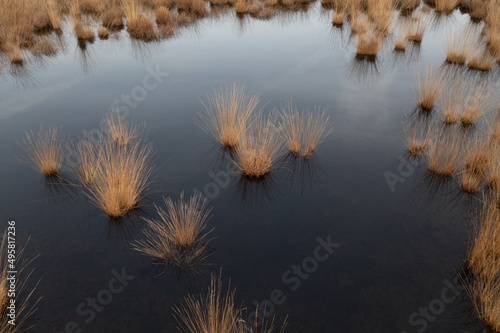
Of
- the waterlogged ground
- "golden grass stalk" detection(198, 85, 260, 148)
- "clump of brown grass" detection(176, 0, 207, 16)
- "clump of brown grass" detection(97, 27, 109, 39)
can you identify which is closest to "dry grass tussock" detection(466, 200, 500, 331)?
the waterlogged ground

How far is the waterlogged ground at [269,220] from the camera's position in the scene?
10.3 ft

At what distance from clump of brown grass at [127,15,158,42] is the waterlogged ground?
10.1 ft

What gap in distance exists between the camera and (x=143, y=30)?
34.0ft

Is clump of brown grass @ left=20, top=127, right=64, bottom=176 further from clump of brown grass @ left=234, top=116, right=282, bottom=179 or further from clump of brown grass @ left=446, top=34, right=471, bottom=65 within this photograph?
clump of brown grass @ left=446, top=34, right=471, bottom=65

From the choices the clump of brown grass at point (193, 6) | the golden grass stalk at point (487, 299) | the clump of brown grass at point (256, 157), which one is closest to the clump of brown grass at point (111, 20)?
the clump of brown grass at point (193, 6)

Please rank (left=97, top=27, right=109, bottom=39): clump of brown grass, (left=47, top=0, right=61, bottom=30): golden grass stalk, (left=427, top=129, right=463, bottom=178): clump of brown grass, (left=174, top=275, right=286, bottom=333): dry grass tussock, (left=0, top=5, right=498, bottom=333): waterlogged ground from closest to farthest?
(left=174, top=275, right=286, bottom=333): dry grass tussock
(left=0, top=5, right=498, bottom=333): waterlogged ground
(left=427, top=129, right=463, bottom=178): clump of brown grass
(left=97, top=27, right=109, bottom=39): clump of brown grass
(left=47, top=0, right=61, bottom=30): golden grass stalk

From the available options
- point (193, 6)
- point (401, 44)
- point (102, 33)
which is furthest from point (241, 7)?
point (401, 44)

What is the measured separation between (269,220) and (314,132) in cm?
203

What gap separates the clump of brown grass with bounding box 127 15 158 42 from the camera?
10.4 metres

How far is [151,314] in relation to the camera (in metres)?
3.10

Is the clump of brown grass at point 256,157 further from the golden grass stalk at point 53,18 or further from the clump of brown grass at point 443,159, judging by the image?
the golden grass stalk at point 53,18

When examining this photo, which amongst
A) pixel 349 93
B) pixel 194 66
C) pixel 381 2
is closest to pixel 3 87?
pixel 194 66

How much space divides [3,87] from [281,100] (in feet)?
19.8

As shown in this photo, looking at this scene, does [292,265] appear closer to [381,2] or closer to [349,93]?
[349,93]
